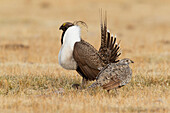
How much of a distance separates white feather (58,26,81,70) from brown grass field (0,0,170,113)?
1.79 feet

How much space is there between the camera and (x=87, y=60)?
24.7 feet

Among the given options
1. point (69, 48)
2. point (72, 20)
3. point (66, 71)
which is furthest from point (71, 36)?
point (72, 20)

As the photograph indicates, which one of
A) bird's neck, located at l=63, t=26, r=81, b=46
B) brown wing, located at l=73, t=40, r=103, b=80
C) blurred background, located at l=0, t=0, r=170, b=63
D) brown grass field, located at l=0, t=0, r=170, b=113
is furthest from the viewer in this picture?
blurred background, located at l=0, t=0, r=170, b=63

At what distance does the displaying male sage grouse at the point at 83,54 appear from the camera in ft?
24.5

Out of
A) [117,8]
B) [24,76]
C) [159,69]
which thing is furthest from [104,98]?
[117,8]

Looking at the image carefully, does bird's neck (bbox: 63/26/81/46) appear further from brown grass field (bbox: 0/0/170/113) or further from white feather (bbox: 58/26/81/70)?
brown grass field (bbox: 0/0/170/113)

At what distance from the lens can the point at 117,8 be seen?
3102cm

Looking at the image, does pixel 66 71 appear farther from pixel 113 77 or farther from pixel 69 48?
pixel 113 77

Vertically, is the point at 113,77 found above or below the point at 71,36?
below

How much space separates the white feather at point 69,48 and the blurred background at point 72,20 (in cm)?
449

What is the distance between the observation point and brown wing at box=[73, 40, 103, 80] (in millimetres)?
7426

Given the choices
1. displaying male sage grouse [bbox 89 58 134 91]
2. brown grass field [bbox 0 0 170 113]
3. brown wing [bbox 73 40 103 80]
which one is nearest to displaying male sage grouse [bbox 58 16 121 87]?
brown wing [bbox 73 40 103 80]

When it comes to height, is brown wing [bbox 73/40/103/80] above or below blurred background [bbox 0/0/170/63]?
below

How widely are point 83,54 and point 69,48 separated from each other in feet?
1.04
